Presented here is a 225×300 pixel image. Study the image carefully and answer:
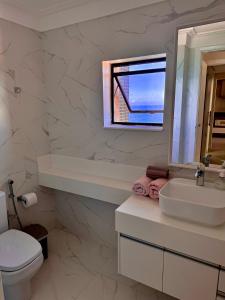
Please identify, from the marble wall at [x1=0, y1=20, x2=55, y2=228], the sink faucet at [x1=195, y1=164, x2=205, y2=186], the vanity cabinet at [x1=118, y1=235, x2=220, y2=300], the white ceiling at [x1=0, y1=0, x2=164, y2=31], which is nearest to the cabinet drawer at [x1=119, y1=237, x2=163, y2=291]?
the vanity cabinet at [x1=118, y1=235, x2=220, y2=300]

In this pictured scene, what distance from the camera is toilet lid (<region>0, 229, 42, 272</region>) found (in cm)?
154

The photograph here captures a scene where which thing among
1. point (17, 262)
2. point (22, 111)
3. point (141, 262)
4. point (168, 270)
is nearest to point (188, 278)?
point (168, 270)

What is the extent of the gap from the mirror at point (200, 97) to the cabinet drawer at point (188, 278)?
0.77 metres

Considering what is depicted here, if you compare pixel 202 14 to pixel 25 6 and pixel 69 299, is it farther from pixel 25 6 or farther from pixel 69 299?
pixel 69 299

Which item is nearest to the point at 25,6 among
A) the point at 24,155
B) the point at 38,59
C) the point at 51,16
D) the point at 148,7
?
the point at 51,16

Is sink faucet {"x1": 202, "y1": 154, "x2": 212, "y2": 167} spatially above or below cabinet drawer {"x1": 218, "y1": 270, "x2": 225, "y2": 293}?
above

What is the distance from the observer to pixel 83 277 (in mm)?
2000

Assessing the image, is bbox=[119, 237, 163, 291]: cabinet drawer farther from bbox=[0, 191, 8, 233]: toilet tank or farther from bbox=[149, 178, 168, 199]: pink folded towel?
bbox=[0, 191, 8, 233]: toilet tank

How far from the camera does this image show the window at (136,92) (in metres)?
1.93

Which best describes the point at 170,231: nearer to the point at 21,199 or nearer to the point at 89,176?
the point at 89,176

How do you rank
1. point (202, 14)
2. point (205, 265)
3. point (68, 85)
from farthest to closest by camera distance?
1. point (68, 85)
2. point (202, 14)
3. point (205, 265)

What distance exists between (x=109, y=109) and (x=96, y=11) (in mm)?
889

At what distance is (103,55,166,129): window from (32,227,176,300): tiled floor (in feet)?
4.67

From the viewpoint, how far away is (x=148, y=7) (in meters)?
1.70
